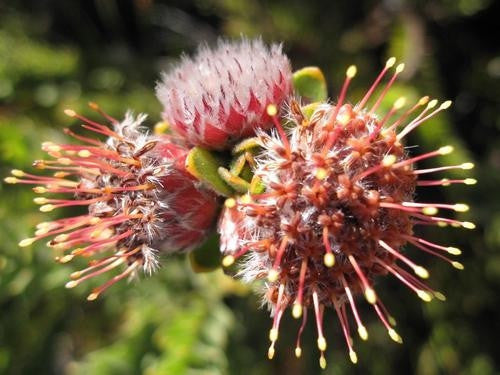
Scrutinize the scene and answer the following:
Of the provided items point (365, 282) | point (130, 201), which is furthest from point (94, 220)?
point (365, 282)

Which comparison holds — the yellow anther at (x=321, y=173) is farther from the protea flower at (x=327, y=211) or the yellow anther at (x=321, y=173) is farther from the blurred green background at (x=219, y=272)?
the blurred green background at (x=219, y=272)

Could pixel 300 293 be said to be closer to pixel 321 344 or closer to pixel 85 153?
pixel 321 344

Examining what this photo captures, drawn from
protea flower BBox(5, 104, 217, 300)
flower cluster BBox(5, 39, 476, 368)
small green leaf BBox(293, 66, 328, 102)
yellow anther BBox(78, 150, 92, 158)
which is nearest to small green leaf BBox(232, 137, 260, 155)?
flower cluster BBox(5, 39, 476, 368)

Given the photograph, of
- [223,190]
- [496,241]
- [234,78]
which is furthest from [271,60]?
[496,241]

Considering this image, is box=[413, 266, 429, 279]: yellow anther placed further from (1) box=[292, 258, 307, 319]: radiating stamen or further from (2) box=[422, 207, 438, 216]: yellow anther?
(1) box=[292, 258, 307, 319]: radiating stamen

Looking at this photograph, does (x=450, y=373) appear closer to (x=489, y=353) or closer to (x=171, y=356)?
(x=489, y=353)

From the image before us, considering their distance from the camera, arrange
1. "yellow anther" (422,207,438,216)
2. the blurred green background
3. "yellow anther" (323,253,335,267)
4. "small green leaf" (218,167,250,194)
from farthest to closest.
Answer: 1. the blurred green background
2. "small green leaf" (218,167,250,194)
3. "yellow anther" (422,207,438,216)
4. "yellow anther" (323,253,335,267)

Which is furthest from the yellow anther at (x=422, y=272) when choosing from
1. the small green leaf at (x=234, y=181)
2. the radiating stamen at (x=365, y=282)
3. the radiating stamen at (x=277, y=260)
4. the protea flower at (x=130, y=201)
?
the protea flower at (x=130, y=201)
